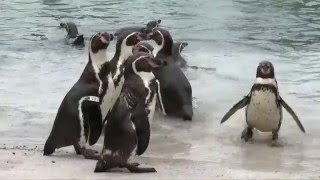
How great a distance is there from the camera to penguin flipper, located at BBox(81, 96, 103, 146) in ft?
14.6

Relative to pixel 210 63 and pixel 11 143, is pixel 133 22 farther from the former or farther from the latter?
pixel 11 143

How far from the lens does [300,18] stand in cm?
1251

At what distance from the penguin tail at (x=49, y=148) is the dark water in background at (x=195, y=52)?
64 centimetres

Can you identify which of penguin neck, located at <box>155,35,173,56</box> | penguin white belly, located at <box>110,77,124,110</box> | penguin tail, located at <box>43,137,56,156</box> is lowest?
penguin tail, located at <box>43,137,56,156</box>

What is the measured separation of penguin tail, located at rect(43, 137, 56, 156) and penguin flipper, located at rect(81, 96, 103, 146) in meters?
0.24

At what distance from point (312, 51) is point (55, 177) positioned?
601 centimetres

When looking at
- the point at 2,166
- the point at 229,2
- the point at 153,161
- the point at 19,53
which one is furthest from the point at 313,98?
the point at 229,2

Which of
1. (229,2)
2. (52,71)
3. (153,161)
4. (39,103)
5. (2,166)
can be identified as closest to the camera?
(2,166)

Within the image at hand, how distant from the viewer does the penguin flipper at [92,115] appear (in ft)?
14.6

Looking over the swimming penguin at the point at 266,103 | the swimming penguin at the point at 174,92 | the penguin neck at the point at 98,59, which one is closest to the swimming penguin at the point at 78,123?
the penguin neck at the point at 98,59

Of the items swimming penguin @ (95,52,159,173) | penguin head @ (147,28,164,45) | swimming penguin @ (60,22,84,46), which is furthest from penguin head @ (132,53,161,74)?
swimming penguin @ (60,22,84,46)

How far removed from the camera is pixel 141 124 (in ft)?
13.2

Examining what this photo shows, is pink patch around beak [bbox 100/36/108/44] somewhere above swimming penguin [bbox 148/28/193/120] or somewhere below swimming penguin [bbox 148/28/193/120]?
above

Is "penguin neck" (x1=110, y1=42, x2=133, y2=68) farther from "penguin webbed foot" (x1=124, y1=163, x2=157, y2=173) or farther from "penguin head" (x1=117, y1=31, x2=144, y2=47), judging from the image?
"penguin webbed foot" (x1=124, y1=163, x2=157, y2=173)
